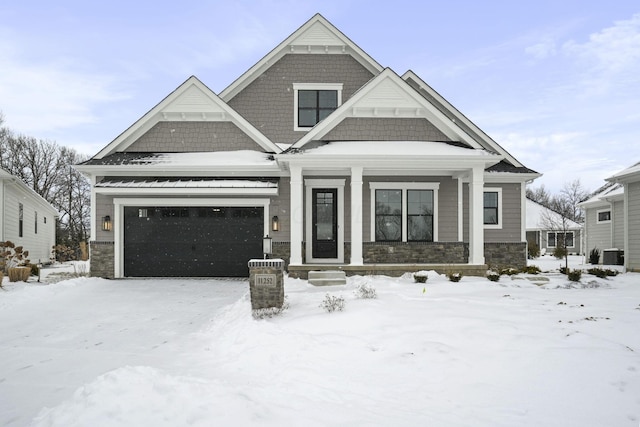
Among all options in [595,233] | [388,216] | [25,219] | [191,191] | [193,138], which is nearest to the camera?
[191,191]

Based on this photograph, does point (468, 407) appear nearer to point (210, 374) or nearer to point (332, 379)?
point (332, 379)

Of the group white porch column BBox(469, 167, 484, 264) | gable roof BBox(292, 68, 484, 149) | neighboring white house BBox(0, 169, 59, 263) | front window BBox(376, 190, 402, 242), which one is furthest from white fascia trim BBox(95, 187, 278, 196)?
neighboring white house BBox(0, 169, 59, 263)

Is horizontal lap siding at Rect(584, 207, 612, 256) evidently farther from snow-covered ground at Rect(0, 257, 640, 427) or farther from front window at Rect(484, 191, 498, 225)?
snow-covered ground at Rect(0, 257, 640, 427)

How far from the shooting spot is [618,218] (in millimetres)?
20391

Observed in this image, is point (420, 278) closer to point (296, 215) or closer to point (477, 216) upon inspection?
point (477, 216)

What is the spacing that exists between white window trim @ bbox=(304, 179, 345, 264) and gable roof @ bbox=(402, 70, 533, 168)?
442 centimetres

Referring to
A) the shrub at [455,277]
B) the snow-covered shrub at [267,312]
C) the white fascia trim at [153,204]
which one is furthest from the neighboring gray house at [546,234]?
the snow-covered shrub at [267,312]

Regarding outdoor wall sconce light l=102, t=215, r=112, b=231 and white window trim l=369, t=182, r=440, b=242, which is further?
white window trim l=369, t=182, r=440, b=242

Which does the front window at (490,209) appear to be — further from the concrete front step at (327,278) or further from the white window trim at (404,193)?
the concrete front step at (327,278)

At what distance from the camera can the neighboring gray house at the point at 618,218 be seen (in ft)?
48.1

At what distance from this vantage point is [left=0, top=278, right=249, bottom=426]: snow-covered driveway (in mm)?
4614

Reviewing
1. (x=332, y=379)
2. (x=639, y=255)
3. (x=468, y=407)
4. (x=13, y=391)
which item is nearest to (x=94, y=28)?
(x=13, y=391)

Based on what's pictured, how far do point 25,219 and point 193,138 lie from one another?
514 inches

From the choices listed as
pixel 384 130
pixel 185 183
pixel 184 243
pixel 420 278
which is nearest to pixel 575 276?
pixel 420 278
